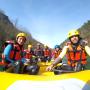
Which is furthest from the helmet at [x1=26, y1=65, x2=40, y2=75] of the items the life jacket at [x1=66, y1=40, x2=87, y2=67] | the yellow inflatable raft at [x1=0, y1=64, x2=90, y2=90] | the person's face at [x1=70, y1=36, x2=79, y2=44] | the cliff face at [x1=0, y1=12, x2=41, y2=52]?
the cliff face at [x1=0, y1=12, x2=41, y2=52]

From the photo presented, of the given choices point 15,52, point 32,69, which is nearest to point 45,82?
point 32,69

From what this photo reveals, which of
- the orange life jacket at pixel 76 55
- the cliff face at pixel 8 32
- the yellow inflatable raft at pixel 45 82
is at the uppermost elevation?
the cliff face at pixel 8 32

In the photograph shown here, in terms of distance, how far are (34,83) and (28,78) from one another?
0.38m

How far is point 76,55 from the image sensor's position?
982 cm

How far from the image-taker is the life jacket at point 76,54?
973 cm

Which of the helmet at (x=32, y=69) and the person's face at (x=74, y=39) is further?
the helmet at (x=32, y=69)

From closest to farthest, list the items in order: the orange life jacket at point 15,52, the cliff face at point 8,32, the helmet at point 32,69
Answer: the helmet at point 32,69 < the orange life jacket at point 15,52 < the cliff face at point 8,32

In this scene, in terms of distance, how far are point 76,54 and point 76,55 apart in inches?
1.2

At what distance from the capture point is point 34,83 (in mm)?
6375

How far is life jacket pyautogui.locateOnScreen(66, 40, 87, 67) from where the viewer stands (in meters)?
9.73

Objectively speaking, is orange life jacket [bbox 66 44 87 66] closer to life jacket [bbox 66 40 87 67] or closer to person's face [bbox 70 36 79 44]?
life jacket [bbox 66 40 87 67]

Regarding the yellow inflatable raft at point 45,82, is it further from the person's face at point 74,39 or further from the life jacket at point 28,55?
the life jacket at point 28,55

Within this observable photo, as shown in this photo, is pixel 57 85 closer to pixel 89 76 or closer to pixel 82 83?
pixel 82 83

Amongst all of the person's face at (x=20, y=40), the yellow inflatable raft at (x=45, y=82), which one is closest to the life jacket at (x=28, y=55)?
the person's face at (x=20, y=40)
